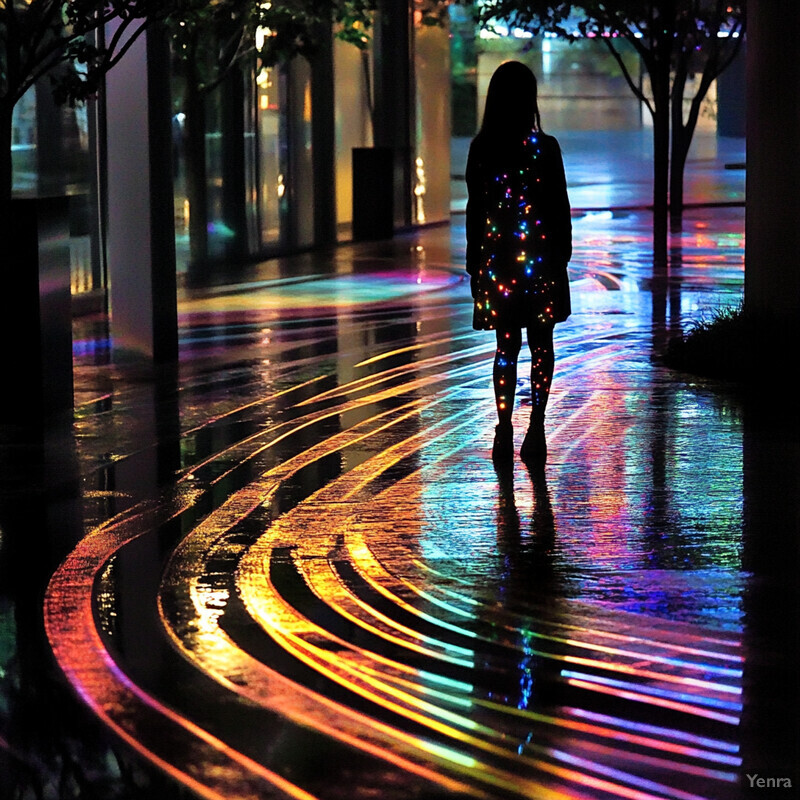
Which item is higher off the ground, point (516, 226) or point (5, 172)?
point (5, 172)

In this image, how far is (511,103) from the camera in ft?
26.4

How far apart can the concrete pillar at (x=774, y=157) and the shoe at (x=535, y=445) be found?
3461 millimetres

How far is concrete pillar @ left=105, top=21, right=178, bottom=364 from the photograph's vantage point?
1162 cm

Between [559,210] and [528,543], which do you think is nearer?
[528,543]

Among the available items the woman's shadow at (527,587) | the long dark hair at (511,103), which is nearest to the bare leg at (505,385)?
the woman's shadow at (527,587)

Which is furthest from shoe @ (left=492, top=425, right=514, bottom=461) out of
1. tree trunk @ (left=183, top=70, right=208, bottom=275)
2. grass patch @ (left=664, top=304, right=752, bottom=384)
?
tree trunk @ (left=183, top=70, right=208, bottom=275)

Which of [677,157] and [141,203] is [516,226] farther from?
[677,157]

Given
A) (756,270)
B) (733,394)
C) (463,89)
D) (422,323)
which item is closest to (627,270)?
(422,323)

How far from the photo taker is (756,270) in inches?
461

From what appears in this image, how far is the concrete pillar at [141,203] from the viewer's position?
1162cm

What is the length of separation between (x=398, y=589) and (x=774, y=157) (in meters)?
6.63

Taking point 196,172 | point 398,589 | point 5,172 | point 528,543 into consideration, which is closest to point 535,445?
point 528,543

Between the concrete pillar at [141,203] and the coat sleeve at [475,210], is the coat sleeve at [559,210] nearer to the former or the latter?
the coat sleeve at [475,210]

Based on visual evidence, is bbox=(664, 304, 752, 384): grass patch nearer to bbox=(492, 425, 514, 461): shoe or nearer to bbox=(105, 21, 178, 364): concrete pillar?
bbox=(492, 425, 514, 461): shoe
